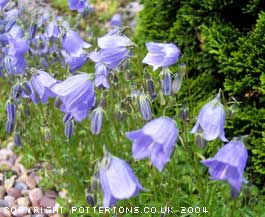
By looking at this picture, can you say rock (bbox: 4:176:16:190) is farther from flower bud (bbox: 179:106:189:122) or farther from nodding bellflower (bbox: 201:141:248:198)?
nodding bellflower (bbox: 201:141:248:198)

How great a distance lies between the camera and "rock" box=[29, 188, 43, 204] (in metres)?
4.14

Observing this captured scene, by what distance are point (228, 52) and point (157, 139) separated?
5.64 ft

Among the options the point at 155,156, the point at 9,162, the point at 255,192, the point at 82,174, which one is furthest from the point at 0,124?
the point at 155,156

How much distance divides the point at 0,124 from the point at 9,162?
0.56 m

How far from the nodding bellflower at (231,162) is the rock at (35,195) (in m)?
2.17

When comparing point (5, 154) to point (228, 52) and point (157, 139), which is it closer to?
point (228, 52)

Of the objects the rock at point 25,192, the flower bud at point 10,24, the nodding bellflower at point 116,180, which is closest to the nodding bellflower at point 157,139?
the nodding bellflower at point 116,180

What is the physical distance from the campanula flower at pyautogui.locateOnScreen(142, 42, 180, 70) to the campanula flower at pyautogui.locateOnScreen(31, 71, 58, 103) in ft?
2.07

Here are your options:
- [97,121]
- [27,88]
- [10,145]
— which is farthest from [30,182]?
[97,121]

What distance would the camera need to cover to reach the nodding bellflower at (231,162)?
2219mm

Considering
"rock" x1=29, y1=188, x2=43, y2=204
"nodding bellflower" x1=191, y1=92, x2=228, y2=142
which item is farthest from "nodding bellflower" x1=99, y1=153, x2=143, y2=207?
"rock" x1=29, y1=188, x2=43, y2=204

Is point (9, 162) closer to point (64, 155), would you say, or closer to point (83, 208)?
point (64, 155)

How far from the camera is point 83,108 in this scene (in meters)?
2.66

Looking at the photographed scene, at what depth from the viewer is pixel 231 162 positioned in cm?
221
